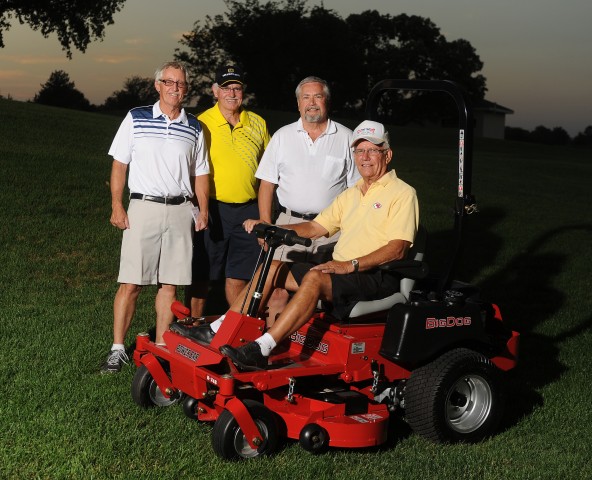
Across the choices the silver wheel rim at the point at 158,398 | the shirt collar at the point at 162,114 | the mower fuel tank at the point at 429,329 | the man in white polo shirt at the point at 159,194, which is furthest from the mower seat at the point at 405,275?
the shirt collar at the point at 162,114

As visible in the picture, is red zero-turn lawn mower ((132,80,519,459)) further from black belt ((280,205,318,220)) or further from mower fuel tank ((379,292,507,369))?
black belt ((280,205,318,220))

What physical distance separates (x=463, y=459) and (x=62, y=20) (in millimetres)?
38085

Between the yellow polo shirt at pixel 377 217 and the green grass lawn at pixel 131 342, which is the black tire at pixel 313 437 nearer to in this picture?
the green grass lawn at pixel 131 342

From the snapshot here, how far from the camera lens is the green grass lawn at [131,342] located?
192 inches

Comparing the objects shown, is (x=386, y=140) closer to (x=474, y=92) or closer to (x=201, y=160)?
(x=201, y=160)

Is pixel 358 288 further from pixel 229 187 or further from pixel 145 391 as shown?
pixel 229 187

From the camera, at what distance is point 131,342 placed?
23.6 feet

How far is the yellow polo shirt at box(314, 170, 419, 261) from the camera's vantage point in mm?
5449

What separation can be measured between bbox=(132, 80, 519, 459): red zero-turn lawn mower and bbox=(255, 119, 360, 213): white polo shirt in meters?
0.91

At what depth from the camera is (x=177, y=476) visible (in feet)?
15.2

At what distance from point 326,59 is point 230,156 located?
58.6 m

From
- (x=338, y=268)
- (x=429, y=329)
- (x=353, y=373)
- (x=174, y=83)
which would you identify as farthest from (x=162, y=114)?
(x=429, y=329)

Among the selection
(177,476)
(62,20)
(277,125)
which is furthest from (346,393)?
(62,20)

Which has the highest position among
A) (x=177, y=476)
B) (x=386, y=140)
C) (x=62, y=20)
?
(x=62, y=20)
